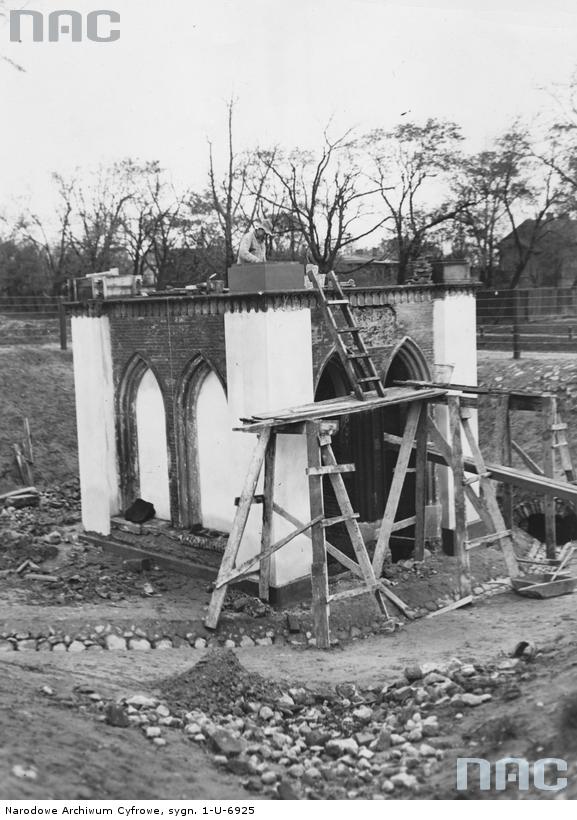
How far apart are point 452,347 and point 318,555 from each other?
5.71 meters

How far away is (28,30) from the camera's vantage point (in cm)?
971

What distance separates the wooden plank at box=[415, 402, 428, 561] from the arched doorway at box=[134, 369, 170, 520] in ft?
14.2

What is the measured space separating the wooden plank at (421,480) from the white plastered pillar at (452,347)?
3.68ft

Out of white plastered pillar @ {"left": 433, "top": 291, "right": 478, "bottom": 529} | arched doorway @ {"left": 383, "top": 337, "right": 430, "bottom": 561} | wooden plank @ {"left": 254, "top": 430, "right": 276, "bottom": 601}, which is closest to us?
wooden plank @ {"left": 254, "top": 430, "right": 276, "bottom": 601}

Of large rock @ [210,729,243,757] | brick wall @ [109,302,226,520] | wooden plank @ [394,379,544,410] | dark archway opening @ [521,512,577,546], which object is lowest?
dark archway opening @ [521,512,577,546]

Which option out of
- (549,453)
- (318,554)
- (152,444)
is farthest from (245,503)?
(549,453)

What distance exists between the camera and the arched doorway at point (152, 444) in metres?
15.2

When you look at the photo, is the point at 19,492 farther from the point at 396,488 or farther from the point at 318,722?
the point at 318,722

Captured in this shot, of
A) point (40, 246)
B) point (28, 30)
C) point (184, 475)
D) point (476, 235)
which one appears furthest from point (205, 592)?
point (40, 246)

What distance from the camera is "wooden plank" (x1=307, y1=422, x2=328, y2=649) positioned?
11.2 metres

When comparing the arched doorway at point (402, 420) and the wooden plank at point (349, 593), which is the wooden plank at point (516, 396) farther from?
the wooden plank at point (349, 593)

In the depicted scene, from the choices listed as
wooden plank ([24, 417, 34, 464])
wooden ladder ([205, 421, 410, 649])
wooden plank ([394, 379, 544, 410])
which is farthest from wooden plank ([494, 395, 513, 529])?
wooden plank ([24, 417, 34, 464])

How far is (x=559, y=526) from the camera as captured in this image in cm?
1752

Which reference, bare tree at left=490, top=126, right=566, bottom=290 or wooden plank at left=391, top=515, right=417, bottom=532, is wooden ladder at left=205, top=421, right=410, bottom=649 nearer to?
wooden plank at left=391, top=515, right=417, bottom=532
